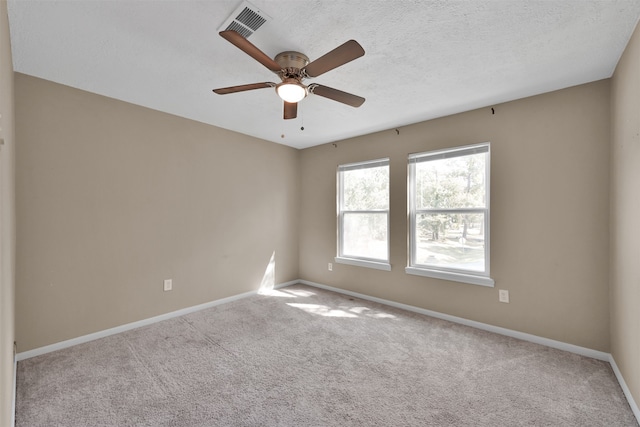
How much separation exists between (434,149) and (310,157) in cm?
212

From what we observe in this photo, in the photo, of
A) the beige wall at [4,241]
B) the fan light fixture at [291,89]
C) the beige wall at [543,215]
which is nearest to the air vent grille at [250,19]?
the fan light fixture at [291,89]

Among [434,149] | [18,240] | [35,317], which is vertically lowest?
[35,317]

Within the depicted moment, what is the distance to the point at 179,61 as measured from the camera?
2.16 meters

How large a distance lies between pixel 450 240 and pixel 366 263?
1.20 metres

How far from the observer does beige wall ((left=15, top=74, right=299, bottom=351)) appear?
242 centimetres

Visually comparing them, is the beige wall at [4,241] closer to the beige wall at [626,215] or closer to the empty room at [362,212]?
the empty room at [362,212]

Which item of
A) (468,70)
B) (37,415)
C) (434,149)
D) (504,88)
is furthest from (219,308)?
(504,88)

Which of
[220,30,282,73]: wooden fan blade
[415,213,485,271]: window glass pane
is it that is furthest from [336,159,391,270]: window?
[220,30,282,73]: wooden fan blade

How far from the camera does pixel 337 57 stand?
1647 mm

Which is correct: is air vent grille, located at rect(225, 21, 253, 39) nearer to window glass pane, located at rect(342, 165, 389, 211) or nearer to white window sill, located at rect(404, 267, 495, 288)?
window glass pane, located at rect(342, 165, 389, 211)

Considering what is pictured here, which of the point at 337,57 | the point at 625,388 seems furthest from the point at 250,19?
the point at 625,388

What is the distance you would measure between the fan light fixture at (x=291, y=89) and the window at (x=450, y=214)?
2114mm

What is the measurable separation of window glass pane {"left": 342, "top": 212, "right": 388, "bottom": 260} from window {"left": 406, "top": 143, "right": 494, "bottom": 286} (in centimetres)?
46

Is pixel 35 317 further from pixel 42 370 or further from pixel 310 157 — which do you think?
pixel 310 157
